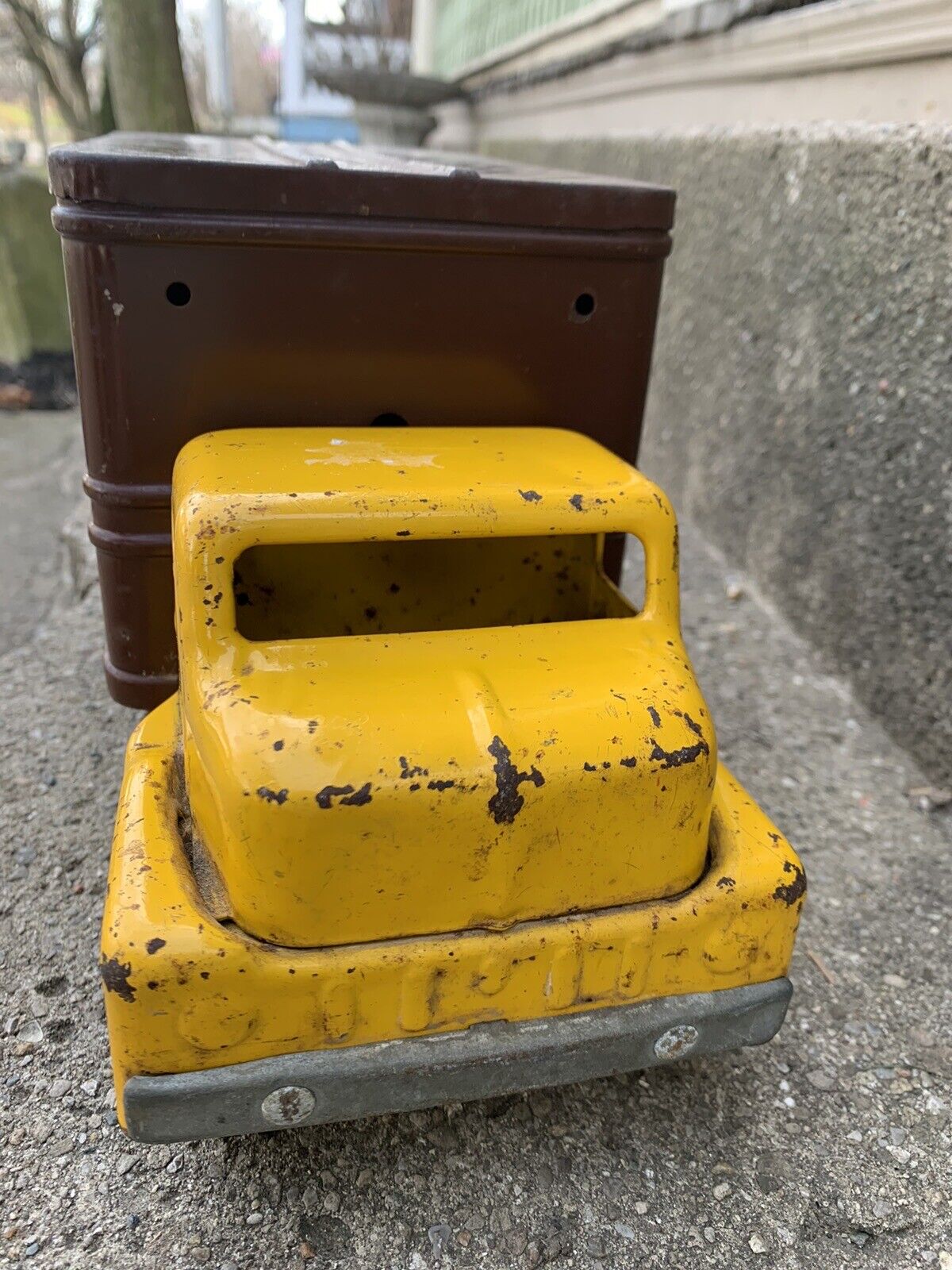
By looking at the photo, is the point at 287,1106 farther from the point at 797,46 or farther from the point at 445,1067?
the point at 797,46

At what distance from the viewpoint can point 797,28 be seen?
3277 mm

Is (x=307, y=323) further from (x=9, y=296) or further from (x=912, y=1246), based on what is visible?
(x=9, y=296)

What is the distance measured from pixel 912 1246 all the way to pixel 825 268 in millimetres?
2772

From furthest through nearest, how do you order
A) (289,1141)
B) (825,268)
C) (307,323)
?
(825,268)
(307,323)
(289,1141)

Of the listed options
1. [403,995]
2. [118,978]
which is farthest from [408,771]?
[118,978]

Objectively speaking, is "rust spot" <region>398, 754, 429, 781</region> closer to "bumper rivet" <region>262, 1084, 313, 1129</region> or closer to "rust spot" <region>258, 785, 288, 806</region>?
"rust spot" <region>258, 785, 288, 806</region>

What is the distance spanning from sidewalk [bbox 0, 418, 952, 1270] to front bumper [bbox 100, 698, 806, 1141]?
0.24m

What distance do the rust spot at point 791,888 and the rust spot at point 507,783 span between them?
515 mm

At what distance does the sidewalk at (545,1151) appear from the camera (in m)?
1.51

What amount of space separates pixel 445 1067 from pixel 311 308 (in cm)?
150

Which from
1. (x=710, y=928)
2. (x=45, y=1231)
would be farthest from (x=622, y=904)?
(x=45, y=1231)

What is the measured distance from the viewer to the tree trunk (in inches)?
199

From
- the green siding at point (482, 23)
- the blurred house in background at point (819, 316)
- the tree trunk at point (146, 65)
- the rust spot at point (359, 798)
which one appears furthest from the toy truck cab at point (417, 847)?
the green siding at point (482, 23)

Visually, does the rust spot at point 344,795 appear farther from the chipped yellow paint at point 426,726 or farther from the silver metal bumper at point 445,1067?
→ the silver metal bumper at point 445,1067
